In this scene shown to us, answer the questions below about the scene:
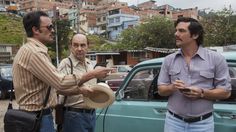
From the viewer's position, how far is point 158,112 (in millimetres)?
4434

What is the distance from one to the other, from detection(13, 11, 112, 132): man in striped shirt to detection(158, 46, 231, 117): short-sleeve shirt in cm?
81

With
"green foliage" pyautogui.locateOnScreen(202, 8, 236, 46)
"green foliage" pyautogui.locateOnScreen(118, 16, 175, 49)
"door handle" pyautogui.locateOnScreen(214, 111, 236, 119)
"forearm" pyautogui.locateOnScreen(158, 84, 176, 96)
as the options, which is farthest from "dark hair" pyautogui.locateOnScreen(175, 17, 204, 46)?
"green foliage" pyautogui.locateOnScreen(118, 16, 175, 49)

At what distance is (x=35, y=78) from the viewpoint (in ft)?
10.5

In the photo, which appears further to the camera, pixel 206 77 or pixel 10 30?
pixel 10 30

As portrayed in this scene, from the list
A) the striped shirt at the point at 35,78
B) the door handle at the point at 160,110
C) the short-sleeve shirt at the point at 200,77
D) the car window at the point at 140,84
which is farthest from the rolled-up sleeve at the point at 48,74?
the car window at the point at 140,84

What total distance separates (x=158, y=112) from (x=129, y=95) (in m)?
0.68

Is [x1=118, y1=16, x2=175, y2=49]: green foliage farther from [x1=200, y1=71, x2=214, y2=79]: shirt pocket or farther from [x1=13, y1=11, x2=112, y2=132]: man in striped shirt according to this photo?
[x1=13, y1=11, x2=112, y2=132]: man in striped shirt

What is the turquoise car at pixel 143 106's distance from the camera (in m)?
4.00

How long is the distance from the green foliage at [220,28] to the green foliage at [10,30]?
38150 millimetres

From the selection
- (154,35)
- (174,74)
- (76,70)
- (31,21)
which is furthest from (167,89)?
Answer: (154,35)

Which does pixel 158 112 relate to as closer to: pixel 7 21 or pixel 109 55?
pixel 109 55

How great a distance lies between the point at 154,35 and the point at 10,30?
38.1m

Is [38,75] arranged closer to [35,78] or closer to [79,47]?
[35,78]

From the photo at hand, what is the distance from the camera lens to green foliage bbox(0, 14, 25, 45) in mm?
77438
